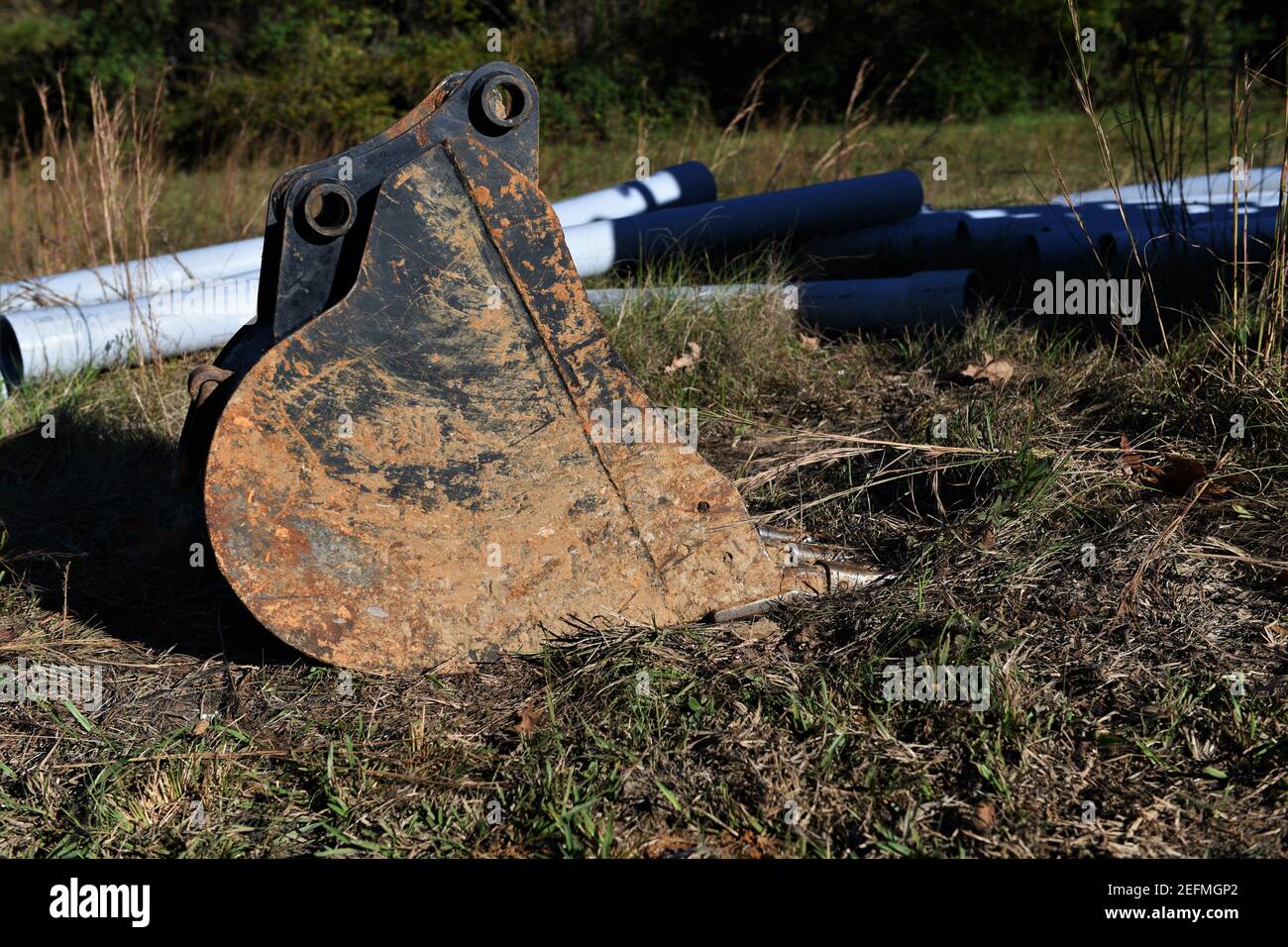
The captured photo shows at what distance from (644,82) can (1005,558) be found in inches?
541

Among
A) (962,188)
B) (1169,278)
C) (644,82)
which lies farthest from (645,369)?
(644,82)

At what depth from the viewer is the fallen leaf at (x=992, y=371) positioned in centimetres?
366

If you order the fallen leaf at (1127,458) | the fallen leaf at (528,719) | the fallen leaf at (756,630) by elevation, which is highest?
the fallen leaf at (1127,458)

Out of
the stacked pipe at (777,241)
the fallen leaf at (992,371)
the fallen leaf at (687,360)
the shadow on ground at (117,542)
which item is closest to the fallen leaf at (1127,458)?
the fallen leaf at (992,371)

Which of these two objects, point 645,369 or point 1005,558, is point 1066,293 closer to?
point 645,369

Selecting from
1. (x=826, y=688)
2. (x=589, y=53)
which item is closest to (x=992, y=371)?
(x=826, y=688)

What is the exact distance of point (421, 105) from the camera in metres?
2.39

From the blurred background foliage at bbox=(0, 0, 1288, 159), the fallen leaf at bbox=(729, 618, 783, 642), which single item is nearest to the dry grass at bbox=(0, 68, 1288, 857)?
the fallen leaf at bbox=(729, 618, 783, 642)

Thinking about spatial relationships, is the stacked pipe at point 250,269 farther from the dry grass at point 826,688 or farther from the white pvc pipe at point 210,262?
the dry grass at point 826,688

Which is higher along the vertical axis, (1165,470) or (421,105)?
(421,105)

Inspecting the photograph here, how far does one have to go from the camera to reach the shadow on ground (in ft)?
8.98

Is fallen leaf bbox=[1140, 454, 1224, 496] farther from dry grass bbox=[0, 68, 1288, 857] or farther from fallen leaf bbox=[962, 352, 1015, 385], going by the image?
fallen leaf bbox=[962, 352, 1015, 385]

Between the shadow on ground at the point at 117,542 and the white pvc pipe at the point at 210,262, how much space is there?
769 mm

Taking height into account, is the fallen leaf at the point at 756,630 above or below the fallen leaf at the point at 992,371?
below
